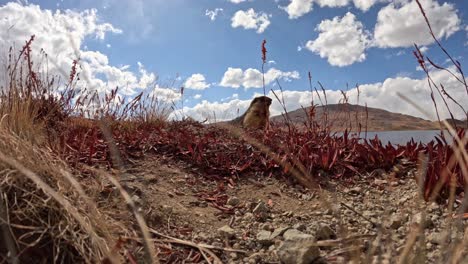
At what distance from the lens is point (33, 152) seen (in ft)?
7.32

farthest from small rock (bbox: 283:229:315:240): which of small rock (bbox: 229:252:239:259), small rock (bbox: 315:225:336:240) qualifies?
small rock (bbox: 229:252:239:259)

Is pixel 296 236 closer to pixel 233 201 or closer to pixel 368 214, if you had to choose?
pixel 368 214

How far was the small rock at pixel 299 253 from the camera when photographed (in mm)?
2115

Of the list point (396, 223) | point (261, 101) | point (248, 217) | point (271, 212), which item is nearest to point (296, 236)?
point (396, 223)

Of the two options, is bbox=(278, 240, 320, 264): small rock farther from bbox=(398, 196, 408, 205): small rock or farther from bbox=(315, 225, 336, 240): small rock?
bbox=(398, 196, 408, 205): small rock

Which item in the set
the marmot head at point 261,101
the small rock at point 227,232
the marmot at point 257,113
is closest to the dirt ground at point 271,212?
the small rock at point 227,232

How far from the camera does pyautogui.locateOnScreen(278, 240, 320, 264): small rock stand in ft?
6.94

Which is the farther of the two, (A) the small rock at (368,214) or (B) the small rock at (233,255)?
(A) the small rock at (368,214)

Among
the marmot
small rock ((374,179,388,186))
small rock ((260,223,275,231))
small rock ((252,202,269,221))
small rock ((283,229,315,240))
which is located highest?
the marmot

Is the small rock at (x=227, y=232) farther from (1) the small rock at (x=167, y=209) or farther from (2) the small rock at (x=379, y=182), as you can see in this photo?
(2) the small rock at (x=379, y=182)

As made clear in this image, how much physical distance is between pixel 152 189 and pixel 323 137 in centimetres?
276

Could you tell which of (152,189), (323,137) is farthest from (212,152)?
(323,137)

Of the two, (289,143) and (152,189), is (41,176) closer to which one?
(152,189)

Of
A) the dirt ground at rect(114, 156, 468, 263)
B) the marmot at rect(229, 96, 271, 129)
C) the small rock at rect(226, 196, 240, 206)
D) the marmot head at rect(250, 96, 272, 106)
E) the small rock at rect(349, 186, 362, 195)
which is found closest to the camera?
the dirt ground at rect(114, 156, 468, 263)
